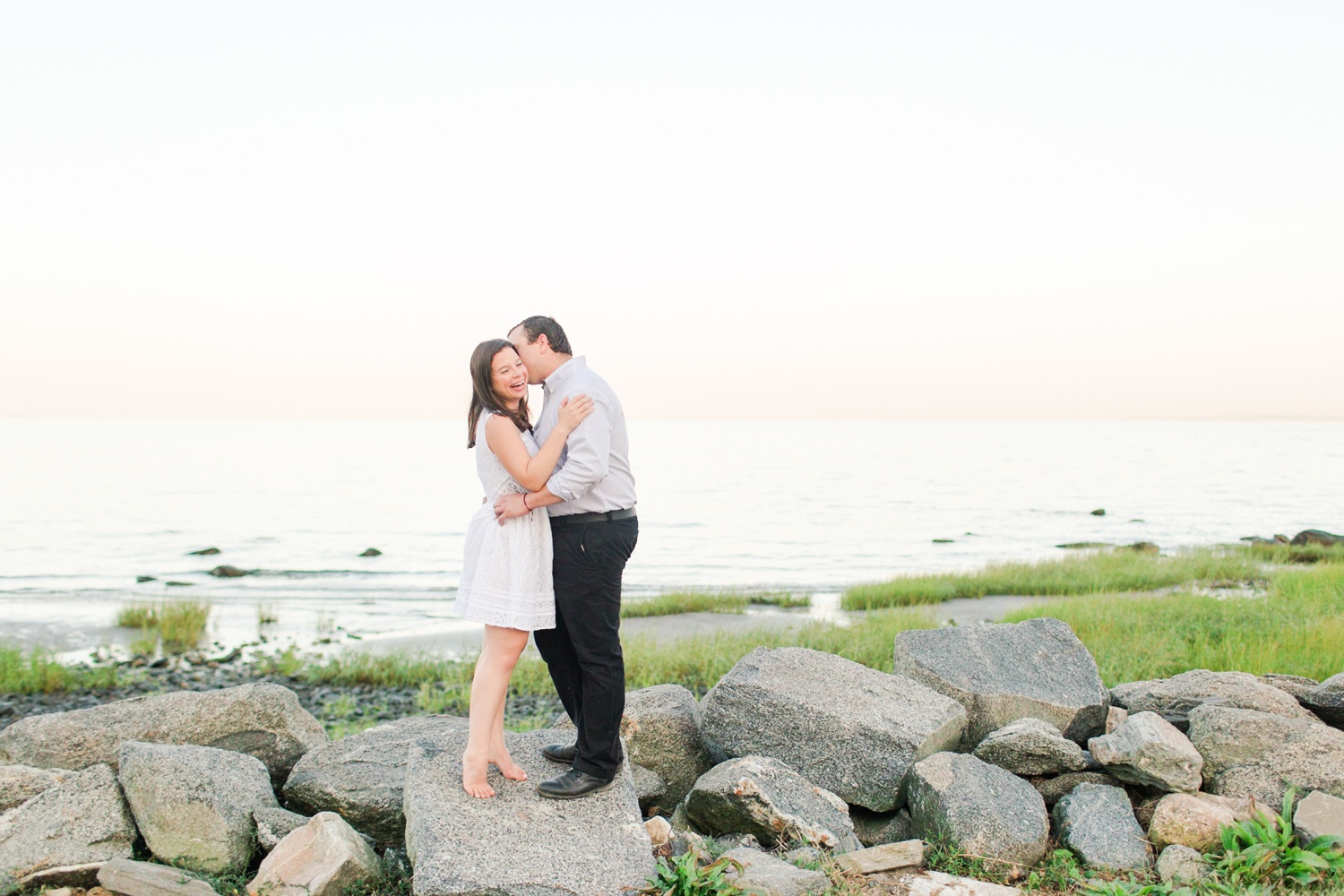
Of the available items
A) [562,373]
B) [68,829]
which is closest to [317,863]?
[68,829]

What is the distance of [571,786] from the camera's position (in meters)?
5.15

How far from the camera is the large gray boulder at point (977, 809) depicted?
5352mm

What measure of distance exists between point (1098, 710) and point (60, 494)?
58559 mm

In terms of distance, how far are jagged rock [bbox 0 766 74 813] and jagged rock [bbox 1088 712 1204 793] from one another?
6.54m

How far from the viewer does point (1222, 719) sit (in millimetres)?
6031

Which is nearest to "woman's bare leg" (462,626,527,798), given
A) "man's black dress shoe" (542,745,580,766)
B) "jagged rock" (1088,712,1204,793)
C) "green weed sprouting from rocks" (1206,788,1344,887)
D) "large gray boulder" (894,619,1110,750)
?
"man's black dress shoe" (542,745,580,766)

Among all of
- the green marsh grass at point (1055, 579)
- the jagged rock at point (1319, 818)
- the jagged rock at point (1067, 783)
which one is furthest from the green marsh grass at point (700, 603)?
the jagged rock at point (1319, 818)

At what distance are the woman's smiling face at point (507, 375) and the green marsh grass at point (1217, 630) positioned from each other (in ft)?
24.0

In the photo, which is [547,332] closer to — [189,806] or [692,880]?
[692,880]

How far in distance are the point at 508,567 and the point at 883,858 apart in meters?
2.60

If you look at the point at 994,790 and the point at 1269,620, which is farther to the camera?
the point at 1269,620

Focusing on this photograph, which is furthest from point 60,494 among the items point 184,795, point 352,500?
point 184,795

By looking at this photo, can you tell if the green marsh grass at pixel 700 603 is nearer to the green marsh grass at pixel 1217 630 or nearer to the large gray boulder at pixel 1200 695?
the green marsh grass at pixel 1217 630

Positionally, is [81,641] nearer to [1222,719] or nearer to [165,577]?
[165,577]
